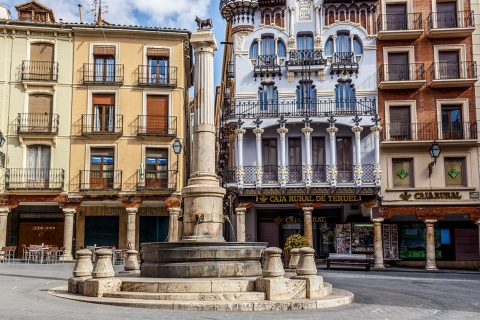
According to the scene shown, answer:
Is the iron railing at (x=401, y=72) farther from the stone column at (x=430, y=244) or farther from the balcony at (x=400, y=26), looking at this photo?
the stone column at (x=430, y=244)

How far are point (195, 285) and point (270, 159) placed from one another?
788 inches

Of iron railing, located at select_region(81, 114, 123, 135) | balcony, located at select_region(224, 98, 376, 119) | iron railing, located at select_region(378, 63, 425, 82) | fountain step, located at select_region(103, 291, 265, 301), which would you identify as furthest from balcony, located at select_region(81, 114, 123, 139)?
fountain step, located at select_region(103, 291, 265, 301)

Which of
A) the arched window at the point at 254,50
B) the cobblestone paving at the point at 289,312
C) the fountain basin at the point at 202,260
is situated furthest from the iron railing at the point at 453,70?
the fountain basin at the point at 202,260

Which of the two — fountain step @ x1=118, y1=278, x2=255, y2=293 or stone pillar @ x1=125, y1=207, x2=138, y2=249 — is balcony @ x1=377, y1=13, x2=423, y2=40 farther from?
fountain step @ x1=118, y1=278, x2=255, y2=293

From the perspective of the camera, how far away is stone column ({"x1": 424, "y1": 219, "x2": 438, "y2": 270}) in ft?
94.2

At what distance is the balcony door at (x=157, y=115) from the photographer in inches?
1293

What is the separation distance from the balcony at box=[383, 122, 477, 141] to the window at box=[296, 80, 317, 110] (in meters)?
4.28

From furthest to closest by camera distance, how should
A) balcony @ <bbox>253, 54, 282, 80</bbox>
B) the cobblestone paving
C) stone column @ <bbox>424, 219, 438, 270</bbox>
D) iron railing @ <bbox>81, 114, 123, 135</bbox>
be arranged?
iron railing @ <bbox>81, 114, 123, 135</bbox>
balcony @ <bbox>253, 54, 282, 80</bbox>
stone column @ <bbox>424, 219, 438, 270</bbox>
the cobblestone paving

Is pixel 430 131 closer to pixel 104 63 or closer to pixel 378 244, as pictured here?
pixel 378 244

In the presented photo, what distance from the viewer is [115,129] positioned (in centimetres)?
3253

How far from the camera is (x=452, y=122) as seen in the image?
30.8 metres

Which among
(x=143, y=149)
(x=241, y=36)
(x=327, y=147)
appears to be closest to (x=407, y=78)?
(x=327, y=147)

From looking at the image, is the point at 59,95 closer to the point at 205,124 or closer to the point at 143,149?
the point at 143,149

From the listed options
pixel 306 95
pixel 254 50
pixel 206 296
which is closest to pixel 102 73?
pixel 254 50
